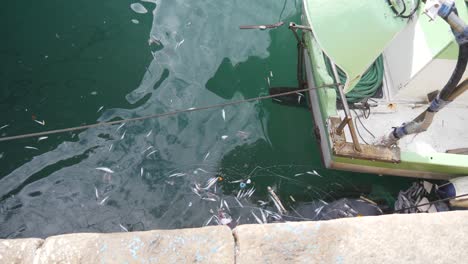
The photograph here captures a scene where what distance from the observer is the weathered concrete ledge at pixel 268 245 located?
9.30 feet

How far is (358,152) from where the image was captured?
4.97 meters

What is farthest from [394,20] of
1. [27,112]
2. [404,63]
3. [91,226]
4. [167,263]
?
[27,112]

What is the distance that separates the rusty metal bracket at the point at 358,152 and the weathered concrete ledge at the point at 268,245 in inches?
78.1

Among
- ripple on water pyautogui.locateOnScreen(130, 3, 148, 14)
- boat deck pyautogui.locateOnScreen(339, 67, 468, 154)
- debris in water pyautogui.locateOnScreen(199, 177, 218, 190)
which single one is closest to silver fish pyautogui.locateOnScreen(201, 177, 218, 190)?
debris in water pyautogui.locateOnScreen(199, 177, 218, 190)

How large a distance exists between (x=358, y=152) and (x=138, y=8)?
4.93 m

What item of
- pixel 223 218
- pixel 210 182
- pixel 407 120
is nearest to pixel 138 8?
pixel 210 182

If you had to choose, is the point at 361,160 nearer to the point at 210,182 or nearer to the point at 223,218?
the point at 223,218

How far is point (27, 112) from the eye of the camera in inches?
237

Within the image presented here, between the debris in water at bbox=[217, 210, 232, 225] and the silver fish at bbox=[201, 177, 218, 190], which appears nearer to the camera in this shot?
the debris in water at bbox=[217, 210, 232, 225]

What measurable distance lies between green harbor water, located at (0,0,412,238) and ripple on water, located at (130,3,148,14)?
0.03m

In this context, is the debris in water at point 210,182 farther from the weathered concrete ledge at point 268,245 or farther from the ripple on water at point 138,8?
the ripple on water at point 138,8

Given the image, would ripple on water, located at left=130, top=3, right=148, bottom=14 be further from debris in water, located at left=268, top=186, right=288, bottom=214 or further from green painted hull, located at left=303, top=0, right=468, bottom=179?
debris in water, located at left=268, top=186, right=288, bottom=214

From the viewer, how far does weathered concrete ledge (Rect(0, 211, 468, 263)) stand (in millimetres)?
2834

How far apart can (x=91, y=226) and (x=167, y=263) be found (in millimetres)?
2937
